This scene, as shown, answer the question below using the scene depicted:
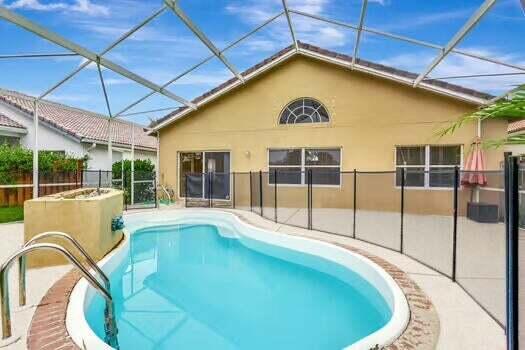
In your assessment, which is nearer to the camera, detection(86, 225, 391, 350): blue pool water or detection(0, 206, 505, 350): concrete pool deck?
detection(0, 206, 505, 350): concrete pool deck

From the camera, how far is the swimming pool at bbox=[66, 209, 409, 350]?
14.0 feet

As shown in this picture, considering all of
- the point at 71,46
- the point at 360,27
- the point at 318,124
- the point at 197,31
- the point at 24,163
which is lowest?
the point at 24,163

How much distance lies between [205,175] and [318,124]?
5.00 metres

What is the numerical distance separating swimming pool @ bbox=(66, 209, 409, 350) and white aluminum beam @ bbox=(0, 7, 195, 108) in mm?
4780

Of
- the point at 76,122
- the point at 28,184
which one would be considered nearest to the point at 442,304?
the point at 28,184

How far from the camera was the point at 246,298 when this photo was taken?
5816 mm

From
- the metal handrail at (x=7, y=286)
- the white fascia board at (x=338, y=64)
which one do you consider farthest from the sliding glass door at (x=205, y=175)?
the metal handrail at (x=7, y=286)

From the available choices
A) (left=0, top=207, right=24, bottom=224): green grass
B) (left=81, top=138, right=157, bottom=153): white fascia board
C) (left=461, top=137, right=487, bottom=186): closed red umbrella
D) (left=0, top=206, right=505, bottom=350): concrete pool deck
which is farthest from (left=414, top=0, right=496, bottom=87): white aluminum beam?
(left=81, top=138, right=157, bottom=153): white fascia board

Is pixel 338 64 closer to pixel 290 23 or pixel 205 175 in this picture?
pixel 290 23

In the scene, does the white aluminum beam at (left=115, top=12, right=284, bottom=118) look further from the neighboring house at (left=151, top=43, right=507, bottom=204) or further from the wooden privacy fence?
the wooden privacy fence

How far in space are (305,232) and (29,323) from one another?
6.38 m

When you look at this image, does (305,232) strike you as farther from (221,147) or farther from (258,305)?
(221,147)

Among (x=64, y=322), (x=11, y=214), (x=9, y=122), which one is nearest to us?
(x=64, y=322)

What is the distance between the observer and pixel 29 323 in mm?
3629
